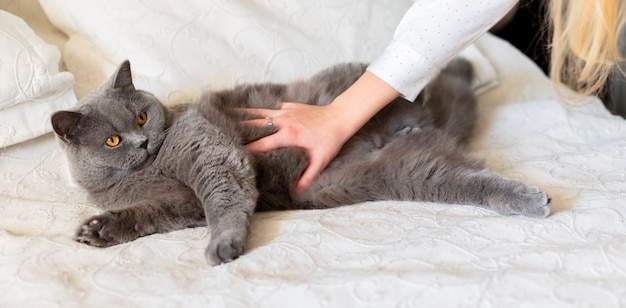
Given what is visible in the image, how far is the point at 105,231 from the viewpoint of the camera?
3.76ft

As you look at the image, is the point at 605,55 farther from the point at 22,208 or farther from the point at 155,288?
the point at 22,208

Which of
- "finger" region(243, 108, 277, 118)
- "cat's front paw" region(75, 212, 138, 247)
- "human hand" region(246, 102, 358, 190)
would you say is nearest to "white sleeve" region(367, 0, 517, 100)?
"human hand" region(246, 102, 358, 190)

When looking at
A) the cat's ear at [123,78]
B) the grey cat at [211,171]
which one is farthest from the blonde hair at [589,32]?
the cat's ear at [123,78]

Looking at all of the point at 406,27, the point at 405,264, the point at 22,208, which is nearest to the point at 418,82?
the point at 406,27

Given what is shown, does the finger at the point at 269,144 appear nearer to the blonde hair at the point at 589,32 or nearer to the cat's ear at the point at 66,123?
the cat's ear at the point at 66,123

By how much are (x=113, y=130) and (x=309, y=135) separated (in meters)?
0.44

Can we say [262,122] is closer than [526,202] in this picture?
No

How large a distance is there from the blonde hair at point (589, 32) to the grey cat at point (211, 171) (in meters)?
0.42

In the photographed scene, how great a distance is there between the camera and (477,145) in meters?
1.72

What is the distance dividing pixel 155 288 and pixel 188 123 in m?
0.50

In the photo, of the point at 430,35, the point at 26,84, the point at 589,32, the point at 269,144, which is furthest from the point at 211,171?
the point at 589,32

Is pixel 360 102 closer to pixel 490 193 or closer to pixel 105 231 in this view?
pixel 490 193

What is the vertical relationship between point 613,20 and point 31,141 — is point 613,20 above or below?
above

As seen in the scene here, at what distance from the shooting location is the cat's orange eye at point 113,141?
1.27 meters
